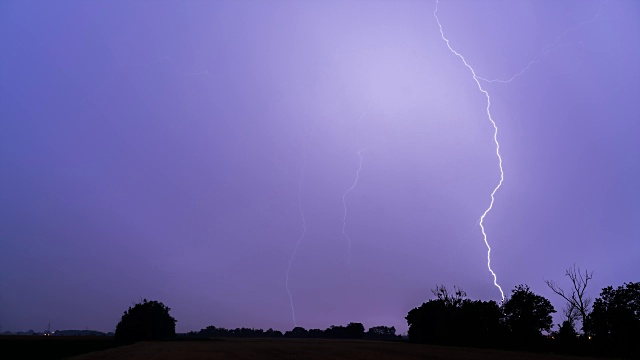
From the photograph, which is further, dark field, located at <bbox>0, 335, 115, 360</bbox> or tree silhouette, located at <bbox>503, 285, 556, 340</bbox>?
tree silhouette, located at <bbox>503, 285, 556, 340</bbox>

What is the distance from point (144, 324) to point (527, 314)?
6976cm

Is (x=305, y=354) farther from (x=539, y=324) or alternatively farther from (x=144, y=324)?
(x=144, y=324)

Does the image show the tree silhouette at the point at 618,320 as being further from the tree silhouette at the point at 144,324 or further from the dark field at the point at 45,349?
the tree silhouette at the point at 144,324

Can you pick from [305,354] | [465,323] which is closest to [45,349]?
[305,354]

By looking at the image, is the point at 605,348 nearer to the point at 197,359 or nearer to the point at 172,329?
the point at 197,359

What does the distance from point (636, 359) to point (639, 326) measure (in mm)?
4827

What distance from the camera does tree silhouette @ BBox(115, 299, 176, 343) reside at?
86750 millimetres

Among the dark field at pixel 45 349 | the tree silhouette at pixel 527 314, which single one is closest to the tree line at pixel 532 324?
the tree silhouette at pixel 527 314

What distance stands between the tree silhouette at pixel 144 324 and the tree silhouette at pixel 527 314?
6407 centimetres

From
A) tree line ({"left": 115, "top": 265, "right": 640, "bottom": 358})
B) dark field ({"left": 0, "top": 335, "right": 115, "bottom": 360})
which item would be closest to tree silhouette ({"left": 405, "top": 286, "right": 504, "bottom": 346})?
tree line ({"left": 115, "top": 265, "right": 640, "bottom": 358})

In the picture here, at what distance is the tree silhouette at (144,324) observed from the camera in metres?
86.8

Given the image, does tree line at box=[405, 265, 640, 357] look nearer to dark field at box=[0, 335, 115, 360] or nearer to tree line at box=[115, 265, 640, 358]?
tree line at box=[115, 265, 640, 358]

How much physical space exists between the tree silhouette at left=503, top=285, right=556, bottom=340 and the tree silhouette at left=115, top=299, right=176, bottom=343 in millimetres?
64069

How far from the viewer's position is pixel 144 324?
88.4m
